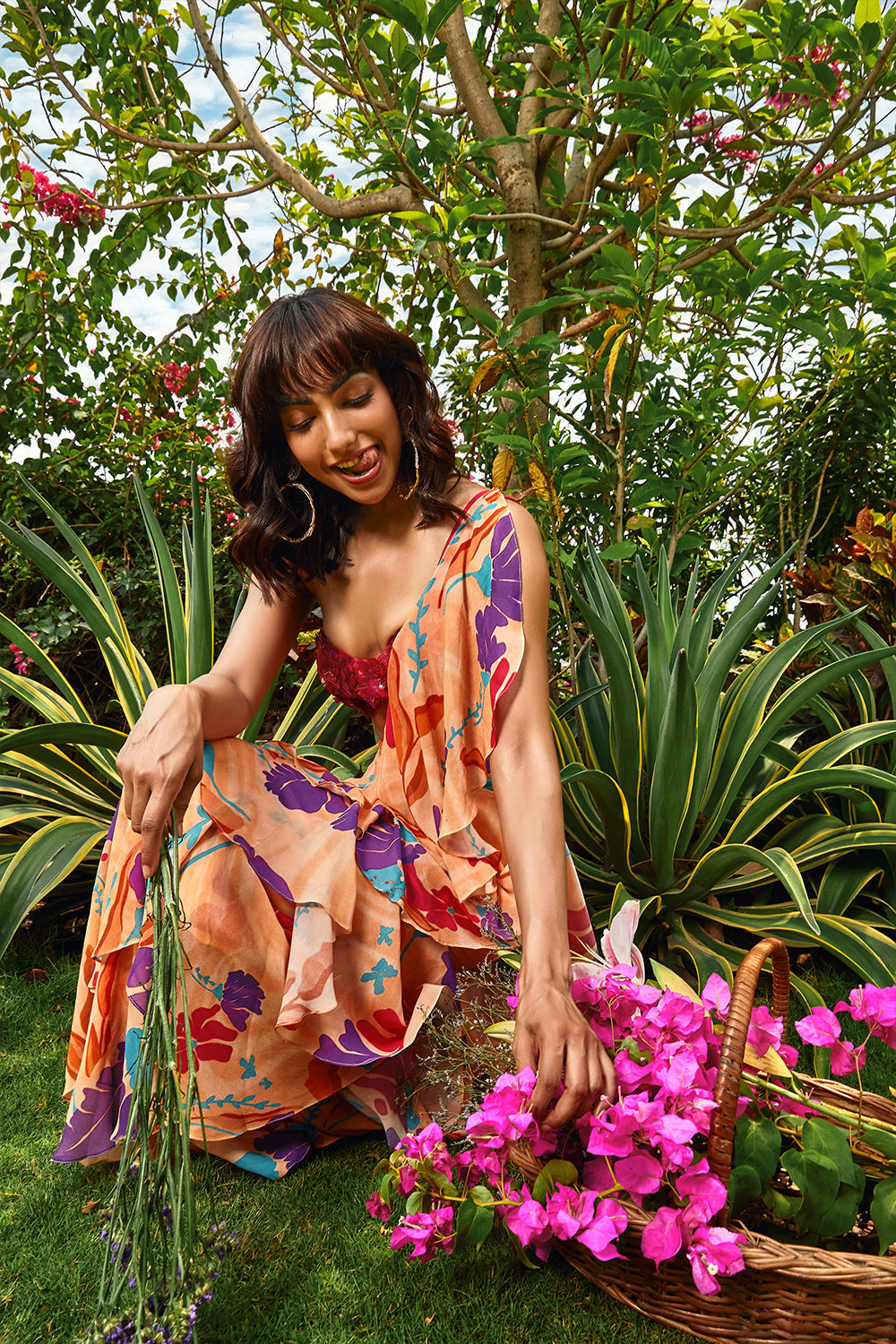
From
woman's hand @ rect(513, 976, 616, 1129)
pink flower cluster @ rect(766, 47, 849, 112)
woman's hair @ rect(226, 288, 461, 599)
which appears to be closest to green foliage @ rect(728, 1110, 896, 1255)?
woman's hand @ rect(513, 976, 616, 1129)

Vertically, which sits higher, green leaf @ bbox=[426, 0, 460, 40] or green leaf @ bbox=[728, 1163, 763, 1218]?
green leaf @ bbox=[426, 0, 460, 40]

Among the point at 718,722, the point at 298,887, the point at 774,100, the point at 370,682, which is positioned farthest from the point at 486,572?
the point at 774,100

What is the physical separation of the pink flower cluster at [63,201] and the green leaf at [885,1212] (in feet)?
11.4

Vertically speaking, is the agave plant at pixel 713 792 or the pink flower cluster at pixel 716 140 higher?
the pink flower cluster at pixel 716 140

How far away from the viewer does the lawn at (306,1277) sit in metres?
1.22

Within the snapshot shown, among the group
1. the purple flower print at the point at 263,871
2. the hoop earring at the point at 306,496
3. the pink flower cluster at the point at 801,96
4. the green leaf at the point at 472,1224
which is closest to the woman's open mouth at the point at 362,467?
the hoop earring at the point at 306,496

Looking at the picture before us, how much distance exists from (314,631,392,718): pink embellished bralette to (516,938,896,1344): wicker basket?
966 millimetres

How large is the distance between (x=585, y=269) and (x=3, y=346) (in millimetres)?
2098

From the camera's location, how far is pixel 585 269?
10.2ft

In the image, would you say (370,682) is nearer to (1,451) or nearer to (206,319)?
(206,319)

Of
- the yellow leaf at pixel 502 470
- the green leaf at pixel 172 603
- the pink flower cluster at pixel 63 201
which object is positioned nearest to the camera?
the yellow leaf at pixel 502 470

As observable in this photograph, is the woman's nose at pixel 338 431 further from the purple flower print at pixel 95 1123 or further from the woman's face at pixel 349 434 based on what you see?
the purple flower print at pixel 95 1123

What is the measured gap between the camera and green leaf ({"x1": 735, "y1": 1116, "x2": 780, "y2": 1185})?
43.1 inches

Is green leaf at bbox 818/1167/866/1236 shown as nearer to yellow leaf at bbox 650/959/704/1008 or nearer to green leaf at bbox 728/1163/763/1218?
green leaf at bbox 728/1163/763/1218
